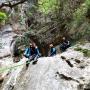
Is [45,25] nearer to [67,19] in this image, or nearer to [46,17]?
[46,17]

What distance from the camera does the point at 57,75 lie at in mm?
14000

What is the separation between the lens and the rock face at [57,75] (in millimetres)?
12956

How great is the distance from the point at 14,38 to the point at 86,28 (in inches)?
374

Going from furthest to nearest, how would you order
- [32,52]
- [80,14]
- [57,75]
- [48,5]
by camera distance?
1. [48,5]
2. [80,14]
3. [32,52]
4. [57,75]

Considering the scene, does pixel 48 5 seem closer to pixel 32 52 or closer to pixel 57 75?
pixel 32 52

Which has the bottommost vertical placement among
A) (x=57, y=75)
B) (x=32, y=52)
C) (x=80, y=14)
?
(x=80, y=14)

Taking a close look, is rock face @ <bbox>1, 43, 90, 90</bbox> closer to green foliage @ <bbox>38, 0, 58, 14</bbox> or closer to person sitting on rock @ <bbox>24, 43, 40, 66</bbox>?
person sitting on rock @ <bbox>24, 43, 40, 66</bbox>

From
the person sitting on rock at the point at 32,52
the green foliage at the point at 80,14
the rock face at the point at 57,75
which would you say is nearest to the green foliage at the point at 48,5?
the green foliage at the point at 80,14

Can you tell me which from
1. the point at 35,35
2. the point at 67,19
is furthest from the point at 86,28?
the point at 35,35

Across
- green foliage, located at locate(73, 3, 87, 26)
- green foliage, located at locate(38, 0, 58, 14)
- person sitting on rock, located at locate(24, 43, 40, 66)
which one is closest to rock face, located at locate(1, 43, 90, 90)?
person sitting on rock, located at locate(24, 43, 40, 66)

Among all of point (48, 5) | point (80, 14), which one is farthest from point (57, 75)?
point (48, 5)

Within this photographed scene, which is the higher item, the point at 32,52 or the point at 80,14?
the point at 32,52

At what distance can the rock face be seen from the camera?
13.0 meters

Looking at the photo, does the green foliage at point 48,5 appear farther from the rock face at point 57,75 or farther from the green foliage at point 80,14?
the rock face at point 57,75
